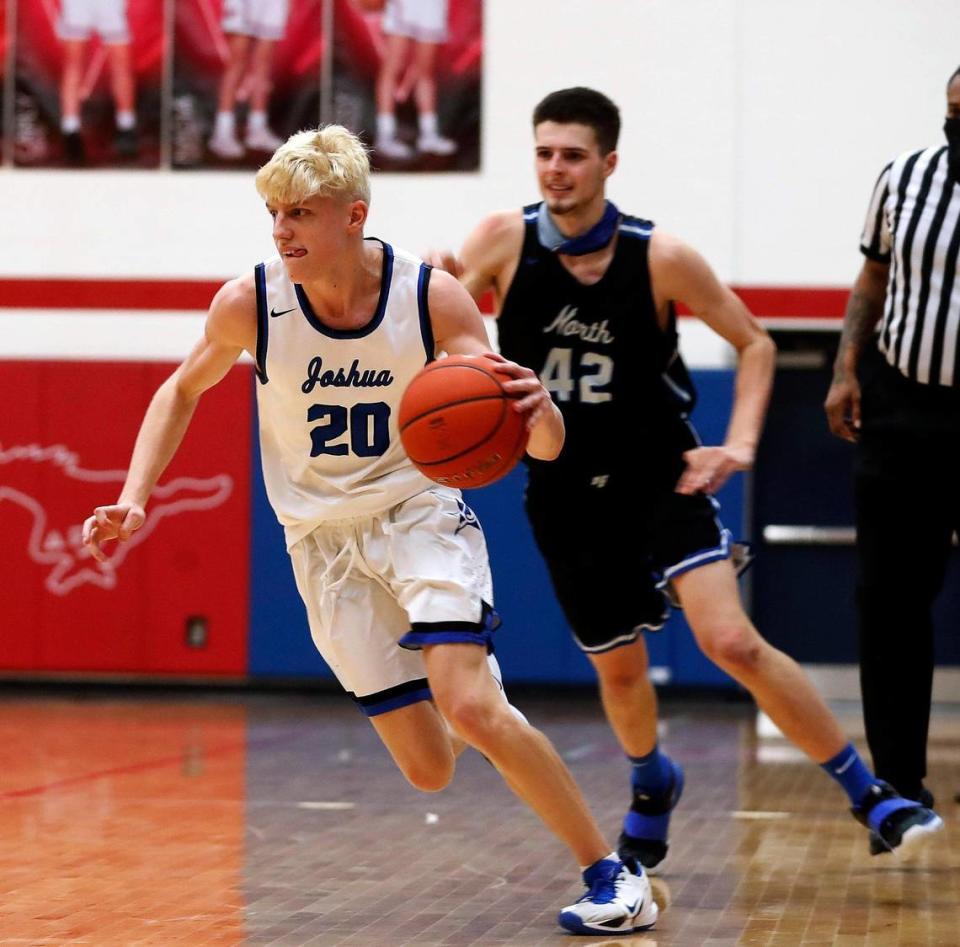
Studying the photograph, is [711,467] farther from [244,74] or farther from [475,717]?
[244,74]

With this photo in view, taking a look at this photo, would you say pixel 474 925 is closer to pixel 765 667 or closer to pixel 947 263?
pixel 765 667

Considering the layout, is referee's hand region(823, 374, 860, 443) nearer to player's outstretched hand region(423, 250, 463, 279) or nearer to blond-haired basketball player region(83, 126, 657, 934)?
player's outstretched hand region(423, 250, 463, 279)

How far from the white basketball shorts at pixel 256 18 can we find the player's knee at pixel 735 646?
6.33m

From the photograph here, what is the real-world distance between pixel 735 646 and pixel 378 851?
1269mm

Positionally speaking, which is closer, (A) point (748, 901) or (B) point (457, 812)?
(A) point (748, 901)

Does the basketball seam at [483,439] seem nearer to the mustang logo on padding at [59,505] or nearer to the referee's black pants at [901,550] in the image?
the referee's black pants at [901,550]

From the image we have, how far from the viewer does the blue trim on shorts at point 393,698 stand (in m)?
3.57

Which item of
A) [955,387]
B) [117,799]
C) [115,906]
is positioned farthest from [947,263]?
[117,799]

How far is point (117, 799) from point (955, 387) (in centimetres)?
309

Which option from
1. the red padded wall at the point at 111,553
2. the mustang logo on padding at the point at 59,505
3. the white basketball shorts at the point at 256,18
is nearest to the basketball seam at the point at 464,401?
the red padded wall at the point at 111,553

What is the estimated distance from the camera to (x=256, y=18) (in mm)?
9383

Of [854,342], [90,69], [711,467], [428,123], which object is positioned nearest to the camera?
[711,467]

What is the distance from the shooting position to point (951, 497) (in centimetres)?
432

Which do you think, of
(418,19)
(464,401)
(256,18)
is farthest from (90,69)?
(464,401)
